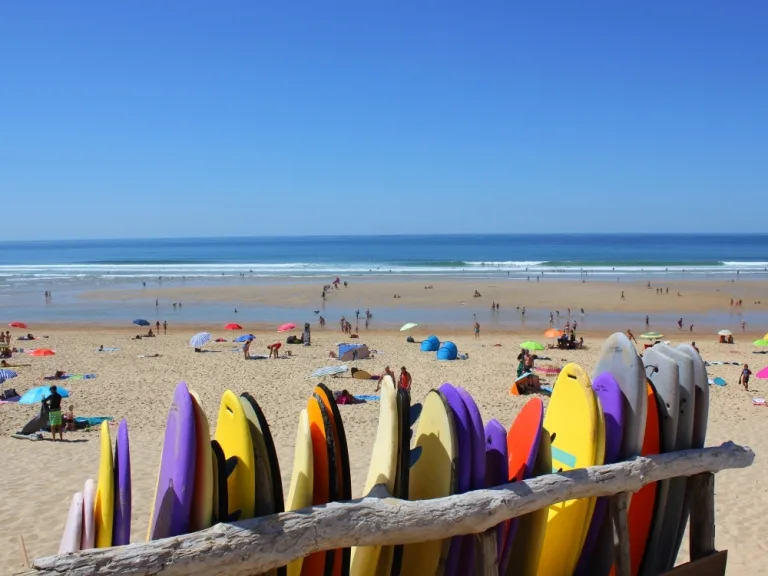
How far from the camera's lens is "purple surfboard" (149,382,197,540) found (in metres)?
2.81

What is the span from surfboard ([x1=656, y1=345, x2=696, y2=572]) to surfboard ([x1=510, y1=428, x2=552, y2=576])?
3.10ft

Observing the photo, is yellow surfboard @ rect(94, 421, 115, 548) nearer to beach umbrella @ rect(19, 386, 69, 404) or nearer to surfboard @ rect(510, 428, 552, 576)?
surfboard @ rect(510, 428, 552, 576)

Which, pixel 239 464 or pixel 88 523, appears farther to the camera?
pixel 239 464

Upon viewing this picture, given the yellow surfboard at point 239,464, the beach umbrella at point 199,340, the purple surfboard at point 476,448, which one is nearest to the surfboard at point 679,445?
the purple surfboard at point 476,448

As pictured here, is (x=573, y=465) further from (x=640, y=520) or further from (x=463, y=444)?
(x=463, y=444)

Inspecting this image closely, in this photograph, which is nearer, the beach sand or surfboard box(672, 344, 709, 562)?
surfboard box(672, 344, 709, 562)

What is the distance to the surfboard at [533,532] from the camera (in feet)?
11.8

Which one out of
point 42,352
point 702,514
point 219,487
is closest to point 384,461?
point 219,487

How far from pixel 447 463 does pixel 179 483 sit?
131 cm

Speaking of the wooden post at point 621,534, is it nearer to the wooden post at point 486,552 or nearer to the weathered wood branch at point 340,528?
the weathered wood branch at point 340,528

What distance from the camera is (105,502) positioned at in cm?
298

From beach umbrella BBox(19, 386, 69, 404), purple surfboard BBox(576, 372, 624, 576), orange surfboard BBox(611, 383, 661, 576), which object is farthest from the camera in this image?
beach umbrella BBox(19, 386, 69, 404)

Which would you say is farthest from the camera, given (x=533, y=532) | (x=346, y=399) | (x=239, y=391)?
(x=239, y=391)

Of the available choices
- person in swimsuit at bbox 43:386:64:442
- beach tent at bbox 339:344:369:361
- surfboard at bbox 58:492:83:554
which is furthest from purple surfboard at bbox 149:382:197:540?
beach tent at bbox 339:344:369:361
